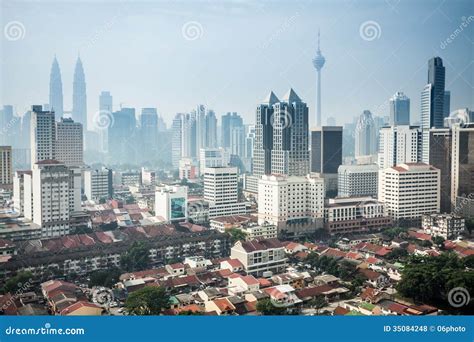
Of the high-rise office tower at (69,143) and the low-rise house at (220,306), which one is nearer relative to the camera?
the low-rise house at (220,306)

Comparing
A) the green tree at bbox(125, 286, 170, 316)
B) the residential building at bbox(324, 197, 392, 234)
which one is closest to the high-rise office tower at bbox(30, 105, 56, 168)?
the residential building at bbox(324, 197, 392, 234)

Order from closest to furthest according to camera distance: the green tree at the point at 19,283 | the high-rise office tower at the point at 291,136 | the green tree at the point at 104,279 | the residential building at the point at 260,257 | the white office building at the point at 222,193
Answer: the green tree at the point at 19,283 < the green tree at the point at 104,279 < the residential building at the point at 260,257 < the white office building at the point at 222,193 < the high-rise office tower at the point at 291,136

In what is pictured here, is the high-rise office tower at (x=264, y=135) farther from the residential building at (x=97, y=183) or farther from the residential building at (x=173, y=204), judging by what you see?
the residential building at (x=173, y=204)

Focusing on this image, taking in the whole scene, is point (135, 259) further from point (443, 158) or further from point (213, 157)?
point (213, 157)

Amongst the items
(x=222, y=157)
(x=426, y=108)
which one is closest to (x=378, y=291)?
(x=426, y=108)

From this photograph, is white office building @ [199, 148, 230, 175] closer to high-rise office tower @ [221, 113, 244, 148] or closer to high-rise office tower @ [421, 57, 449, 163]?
high-rise office tower @ [221, 113, 244, 148]

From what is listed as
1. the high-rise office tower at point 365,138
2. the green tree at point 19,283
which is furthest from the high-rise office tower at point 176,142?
the green tree at point 19,283

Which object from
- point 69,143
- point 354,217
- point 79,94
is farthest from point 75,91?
point 69,143
